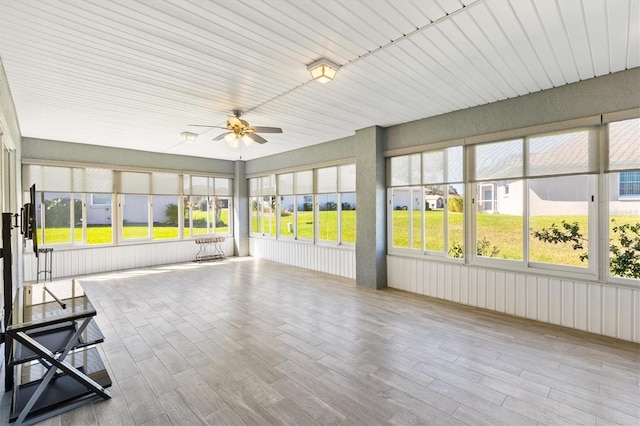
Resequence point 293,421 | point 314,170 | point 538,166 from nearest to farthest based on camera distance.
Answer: point 293,421 → point 538,166 → point 314,170

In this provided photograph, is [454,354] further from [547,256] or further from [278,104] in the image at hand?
[278,104]

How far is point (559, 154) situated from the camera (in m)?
3.77

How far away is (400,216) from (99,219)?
7.01 metres

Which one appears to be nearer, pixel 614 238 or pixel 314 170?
pixel 614 238

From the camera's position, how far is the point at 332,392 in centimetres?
243

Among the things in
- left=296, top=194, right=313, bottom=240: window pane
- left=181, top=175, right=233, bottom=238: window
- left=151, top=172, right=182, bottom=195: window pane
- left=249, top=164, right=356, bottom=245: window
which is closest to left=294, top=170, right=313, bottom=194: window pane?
left=249, top=164, right=356, bottom=245: window

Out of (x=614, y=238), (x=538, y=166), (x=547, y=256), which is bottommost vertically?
(x=547, y=256)

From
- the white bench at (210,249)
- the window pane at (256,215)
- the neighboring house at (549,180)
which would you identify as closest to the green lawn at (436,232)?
the neighboring house at (549,180)

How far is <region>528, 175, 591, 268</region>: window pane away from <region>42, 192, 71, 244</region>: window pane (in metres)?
8.90

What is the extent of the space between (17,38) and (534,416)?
→ 5.16m

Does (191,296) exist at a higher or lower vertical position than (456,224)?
lower

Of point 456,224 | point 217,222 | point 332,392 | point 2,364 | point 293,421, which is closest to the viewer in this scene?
point 293,421

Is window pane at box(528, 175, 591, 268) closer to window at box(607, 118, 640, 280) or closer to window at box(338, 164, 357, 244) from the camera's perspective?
window at box(607, 118, 640, 280)

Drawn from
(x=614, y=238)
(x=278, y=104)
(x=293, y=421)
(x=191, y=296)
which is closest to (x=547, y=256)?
(x=614, y=238)
